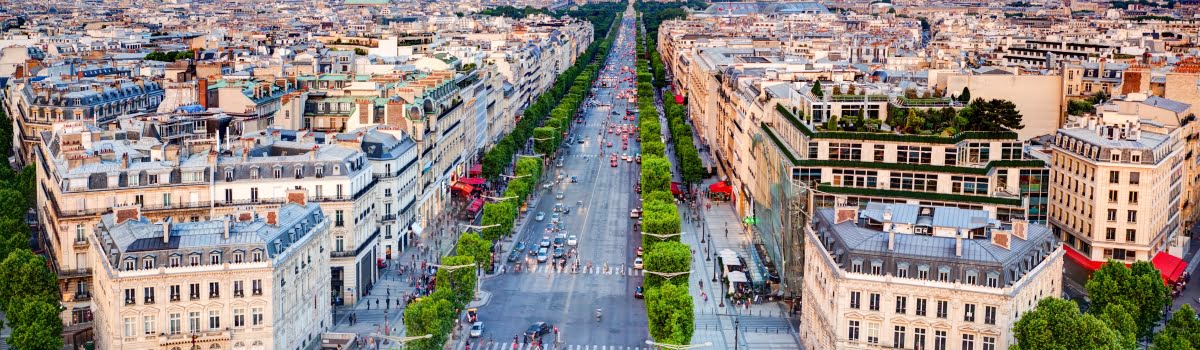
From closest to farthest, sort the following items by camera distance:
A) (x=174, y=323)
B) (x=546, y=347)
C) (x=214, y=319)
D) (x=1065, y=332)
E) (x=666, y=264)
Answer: (x=1065, y=332), (x=174, y=323), (x=214, y=319), (x=546, y=347), (x=666, y=264)

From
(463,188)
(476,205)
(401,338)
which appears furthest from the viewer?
(463,188)

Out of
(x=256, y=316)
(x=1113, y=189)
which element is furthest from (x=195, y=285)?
(x=1113, y=189)

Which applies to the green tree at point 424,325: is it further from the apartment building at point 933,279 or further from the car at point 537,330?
the apartment building at point 933,279

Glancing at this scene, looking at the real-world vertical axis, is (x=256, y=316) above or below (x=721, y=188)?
above

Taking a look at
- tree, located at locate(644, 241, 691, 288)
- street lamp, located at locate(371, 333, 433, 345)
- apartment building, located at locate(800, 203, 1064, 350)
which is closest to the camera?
apartment building, located at locate(800, 203, 1064, 350)

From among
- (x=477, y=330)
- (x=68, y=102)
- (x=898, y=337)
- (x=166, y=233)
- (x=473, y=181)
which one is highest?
(x=68, y=102)

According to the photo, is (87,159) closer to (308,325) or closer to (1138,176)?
(308,325)

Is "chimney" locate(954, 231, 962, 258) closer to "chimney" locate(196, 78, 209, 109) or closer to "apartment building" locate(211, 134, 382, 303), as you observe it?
"apartment building" locate(211, 134, 382, 303)

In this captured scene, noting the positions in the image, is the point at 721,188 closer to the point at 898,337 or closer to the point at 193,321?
the point at 898,337

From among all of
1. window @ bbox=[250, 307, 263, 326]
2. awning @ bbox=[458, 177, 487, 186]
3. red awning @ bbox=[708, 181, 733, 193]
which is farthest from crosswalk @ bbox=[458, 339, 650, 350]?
red awning @ bbox=[708, 181, 733, 193]
